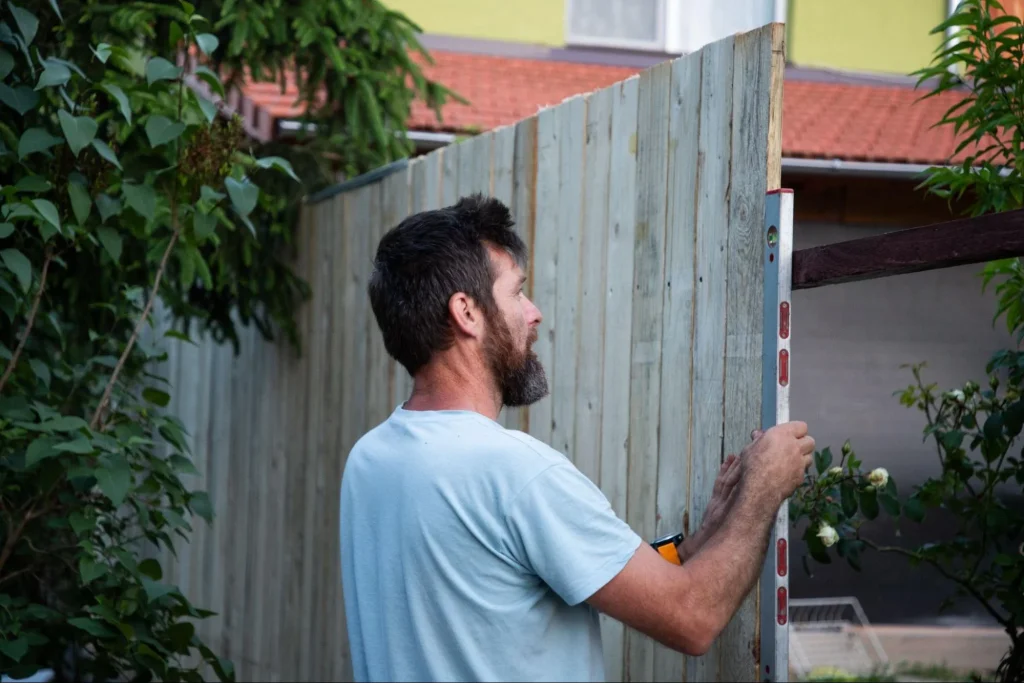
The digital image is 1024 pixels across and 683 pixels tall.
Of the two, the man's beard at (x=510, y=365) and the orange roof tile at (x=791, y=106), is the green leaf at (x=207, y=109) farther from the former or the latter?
the orange roof tile at (x=791, y=106)

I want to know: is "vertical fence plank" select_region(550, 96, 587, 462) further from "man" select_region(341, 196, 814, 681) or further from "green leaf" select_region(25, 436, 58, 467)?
"green leaf" select_region(25, 436, 58, 467)

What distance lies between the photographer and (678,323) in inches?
105

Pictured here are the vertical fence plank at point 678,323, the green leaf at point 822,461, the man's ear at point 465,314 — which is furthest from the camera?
the green leaf at point 822,461

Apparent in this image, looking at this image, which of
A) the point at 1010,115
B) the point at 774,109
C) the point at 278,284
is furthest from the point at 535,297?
the point at 278,284

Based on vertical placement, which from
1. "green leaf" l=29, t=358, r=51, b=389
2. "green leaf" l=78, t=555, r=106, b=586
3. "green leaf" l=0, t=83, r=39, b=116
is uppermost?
"green leaf" l=0, t=83, r=39, b=116

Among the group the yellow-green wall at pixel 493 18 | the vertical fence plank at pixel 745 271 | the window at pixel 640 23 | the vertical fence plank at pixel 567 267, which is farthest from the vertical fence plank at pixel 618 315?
the window at pixel 640 23

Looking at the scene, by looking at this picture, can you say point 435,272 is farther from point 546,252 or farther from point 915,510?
point 915,510

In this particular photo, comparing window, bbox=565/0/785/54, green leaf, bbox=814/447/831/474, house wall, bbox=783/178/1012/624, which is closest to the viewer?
green leaf, bbox=814/447/831/474

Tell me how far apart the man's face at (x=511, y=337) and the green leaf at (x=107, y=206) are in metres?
1.51

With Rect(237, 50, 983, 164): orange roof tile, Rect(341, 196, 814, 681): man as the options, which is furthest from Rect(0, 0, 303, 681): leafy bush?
Rect(237, 50, 983, 164): orange roof tile

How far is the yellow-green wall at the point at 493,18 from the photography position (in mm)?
9102

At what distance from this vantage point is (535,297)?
3.37 metres

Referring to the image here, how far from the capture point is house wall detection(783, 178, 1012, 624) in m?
3.04

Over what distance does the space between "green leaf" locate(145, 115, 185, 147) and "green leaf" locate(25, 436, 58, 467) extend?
85 centimetres
